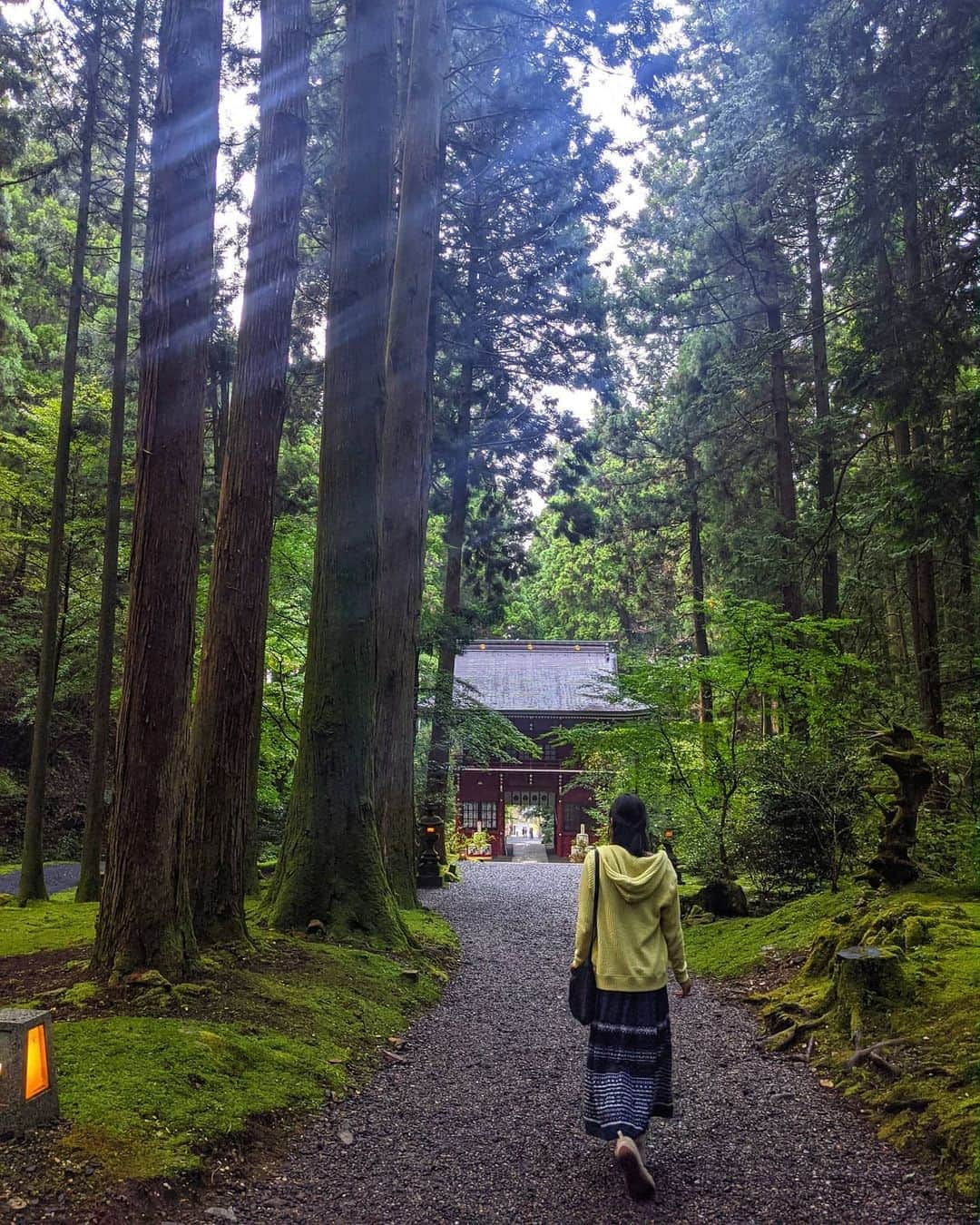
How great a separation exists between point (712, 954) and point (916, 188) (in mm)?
6816

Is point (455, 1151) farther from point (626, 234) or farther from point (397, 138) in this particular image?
point (626, 234)

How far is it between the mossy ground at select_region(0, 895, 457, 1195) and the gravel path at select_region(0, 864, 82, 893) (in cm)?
712

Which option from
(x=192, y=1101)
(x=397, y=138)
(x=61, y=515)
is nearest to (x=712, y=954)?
(x=192, y=1101)

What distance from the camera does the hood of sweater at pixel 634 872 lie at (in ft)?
12.7

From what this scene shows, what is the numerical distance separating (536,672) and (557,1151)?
26.4 meters

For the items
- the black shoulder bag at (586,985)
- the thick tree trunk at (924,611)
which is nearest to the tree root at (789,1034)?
the black shoulder bag at (586,985)

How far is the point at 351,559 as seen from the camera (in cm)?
782

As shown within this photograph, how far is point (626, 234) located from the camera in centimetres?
2002

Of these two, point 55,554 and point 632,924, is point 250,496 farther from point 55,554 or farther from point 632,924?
point 55,554

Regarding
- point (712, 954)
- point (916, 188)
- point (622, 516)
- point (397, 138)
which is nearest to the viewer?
point (916, 188)

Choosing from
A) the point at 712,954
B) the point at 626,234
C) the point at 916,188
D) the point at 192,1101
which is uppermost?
the point at 626,234

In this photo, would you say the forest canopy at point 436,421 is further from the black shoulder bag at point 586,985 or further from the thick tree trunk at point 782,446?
the black shoulder bag at point 586,985

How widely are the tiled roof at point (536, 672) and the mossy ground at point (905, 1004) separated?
18604 mm

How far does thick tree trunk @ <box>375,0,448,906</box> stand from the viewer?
34.2ft
